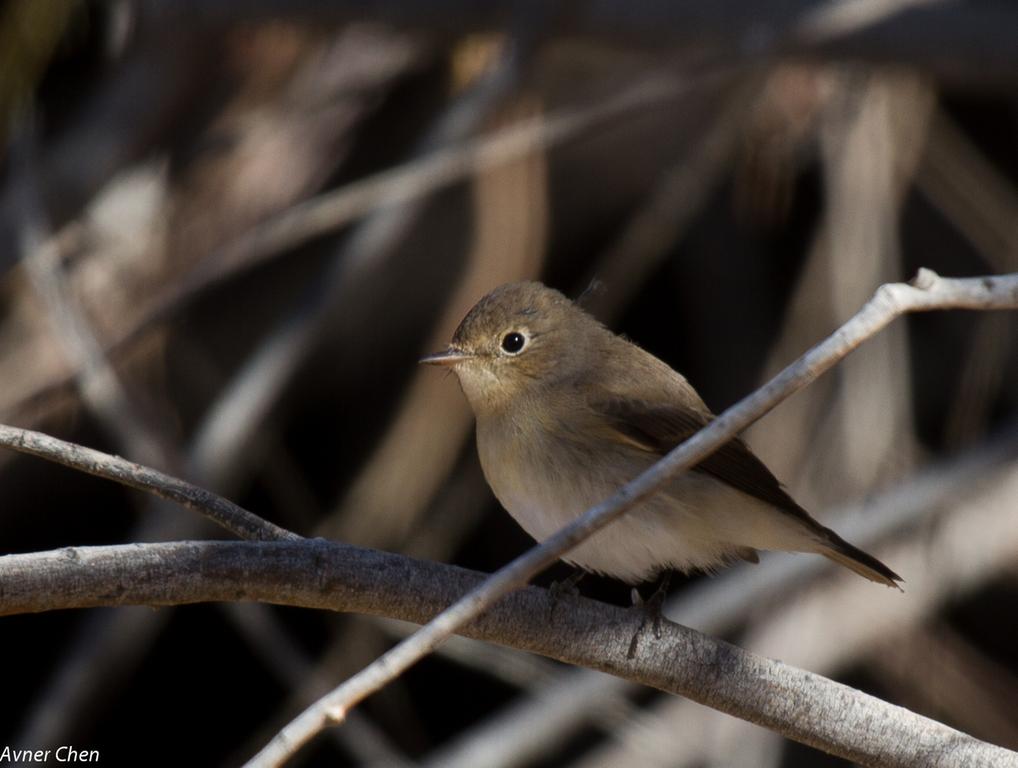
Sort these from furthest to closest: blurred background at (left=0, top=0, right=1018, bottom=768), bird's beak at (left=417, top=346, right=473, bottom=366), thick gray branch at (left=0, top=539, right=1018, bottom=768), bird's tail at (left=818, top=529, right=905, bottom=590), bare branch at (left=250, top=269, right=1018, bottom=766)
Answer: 1. blurred background at (left=0, top=0, right=1018, bottom=768)
2. bird's beak at (left=417, top=346, right=473, bottom=366)
3. bird's tail at (left=818, top=529, right=905, bottom=590)
4. thick gray branch at (left=0, top=539, right=1018, bottom=768)
5. bare branch at (left=250, top=269, right=1018, bottom=766)

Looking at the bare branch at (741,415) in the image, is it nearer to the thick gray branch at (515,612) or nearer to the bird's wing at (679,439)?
the thick gray branch at (515,612)

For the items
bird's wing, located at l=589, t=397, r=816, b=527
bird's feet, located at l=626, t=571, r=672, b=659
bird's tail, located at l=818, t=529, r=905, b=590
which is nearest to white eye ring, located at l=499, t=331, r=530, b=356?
bird's wing, located at l=589, t=397, r=816, b=527

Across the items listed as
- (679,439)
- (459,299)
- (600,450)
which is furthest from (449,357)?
(459,299)

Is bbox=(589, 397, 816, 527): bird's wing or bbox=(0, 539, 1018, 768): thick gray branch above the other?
bbox=(589, 397, 816, 527): bird's wing

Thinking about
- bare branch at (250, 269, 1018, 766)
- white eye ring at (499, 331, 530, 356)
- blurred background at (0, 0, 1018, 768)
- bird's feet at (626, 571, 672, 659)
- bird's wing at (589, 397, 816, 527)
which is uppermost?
blurred background at (0, 0, 1018, 768)

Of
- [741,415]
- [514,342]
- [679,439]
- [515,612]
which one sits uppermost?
[514,342]

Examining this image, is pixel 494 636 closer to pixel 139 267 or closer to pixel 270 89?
pixel 139 267

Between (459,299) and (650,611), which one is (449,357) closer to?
(650,611)

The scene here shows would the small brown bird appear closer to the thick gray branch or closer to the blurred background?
the thick gray branch

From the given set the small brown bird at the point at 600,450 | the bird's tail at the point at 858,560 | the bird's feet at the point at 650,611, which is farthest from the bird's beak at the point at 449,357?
the bird's tail at the point at 858,560
